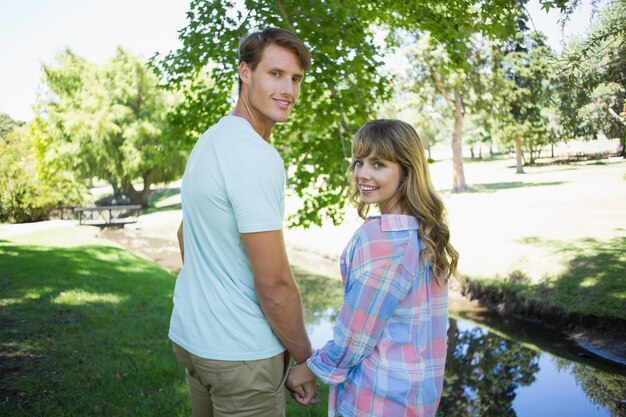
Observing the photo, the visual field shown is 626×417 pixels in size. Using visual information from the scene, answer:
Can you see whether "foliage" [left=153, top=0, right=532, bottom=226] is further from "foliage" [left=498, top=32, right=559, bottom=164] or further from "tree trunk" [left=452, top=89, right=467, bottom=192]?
"tree trunk" [left=452, top=89, right=467, bottom=192]

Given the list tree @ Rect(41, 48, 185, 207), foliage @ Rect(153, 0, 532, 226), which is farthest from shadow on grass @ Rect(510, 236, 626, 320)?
tree @ Rect(41, 48, 185, 207)

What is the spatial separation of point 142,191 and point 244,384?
3262 centimetres

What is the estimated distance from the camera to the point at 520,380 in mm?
6445

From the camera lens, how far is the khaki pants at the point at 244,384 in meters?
1.81

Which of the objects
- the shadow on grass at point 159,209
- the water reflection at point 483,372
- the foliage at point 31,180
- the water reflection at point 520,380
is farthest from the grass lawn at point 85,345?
the shadow on grass at point 159,209

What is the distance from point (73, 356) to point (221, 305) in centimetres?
413

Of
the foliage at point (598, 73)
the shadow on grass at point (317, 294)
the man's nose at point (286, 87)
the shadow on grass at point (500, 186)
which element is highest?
the foliage at point (598, 73)

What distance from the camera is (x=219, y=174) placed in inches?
68.6

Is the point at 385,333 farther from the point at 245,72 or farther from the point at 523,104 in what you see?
the point at 523,104

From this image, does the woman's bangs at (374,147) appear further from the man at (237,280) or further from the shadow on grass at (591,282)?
the shadow on grass at (591,282)

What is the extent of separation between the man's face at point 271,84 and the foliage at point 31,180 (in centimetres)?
2205

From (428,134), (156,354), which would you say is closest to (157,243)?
(156,354)

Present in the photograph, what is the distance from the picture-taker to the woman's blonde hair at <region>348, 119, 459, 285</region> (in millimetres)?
2068

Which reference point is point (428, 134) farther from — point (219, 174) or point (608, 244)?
point (219, 174)
